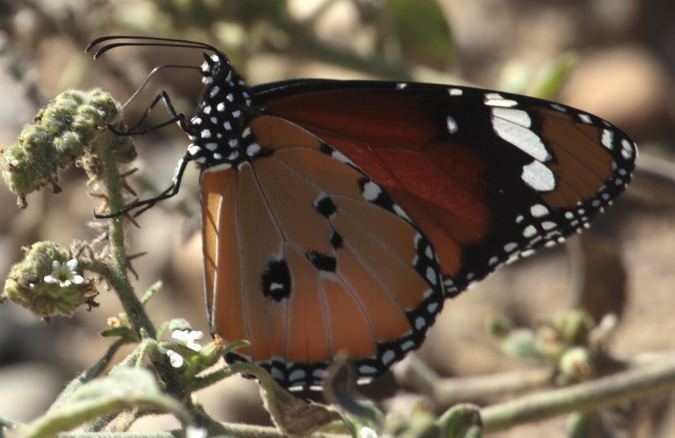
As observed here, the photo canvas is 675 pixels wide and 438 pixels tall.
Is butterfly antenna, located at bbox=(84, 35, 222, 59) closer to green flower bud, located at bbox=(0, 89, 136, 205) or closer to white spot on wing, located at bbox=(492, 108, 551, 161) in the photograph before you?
green flower bud, located at bbox=(0, 89, 136, 205)

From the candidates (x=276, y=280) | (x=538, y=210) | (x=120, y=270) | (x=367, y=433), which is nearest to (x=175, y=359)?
(x=120, y=270)

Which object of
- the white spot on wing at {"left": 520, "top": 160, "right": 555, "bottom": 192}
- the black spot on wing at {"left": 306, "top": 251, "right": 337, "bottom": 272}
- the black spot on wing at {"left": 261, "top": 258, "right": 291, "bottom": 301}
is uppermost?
the white spot on wing at {"left": 520, "top": 160, "right": 555, "bottom": 192}

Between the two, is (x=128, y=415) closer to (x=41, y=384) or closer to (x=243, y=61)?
(x=243, y=61)

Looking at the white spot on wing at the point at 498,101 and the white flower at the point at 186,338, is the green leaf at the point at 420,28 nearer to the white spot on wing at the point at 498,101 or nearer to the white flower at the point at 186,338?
the white spot on wing at the point at 498,101

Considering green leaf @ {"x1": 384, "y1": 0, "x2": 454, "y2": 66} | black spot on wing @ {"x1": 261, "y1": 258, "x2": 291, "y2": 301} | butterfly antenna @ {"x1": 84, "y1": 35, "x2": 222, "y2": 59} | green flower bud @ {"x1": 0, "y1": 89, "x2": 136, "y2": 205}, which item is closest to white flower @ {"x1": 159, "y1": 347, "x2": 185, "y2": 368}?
green flower bud @ {"x1": 0, "y1": 89, "x2": 136, "y2": 205}

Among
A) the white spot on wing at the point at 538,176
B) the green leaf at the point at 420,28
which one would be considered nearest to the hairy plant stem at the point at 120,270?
the white spot on wing at the point at 538,176
